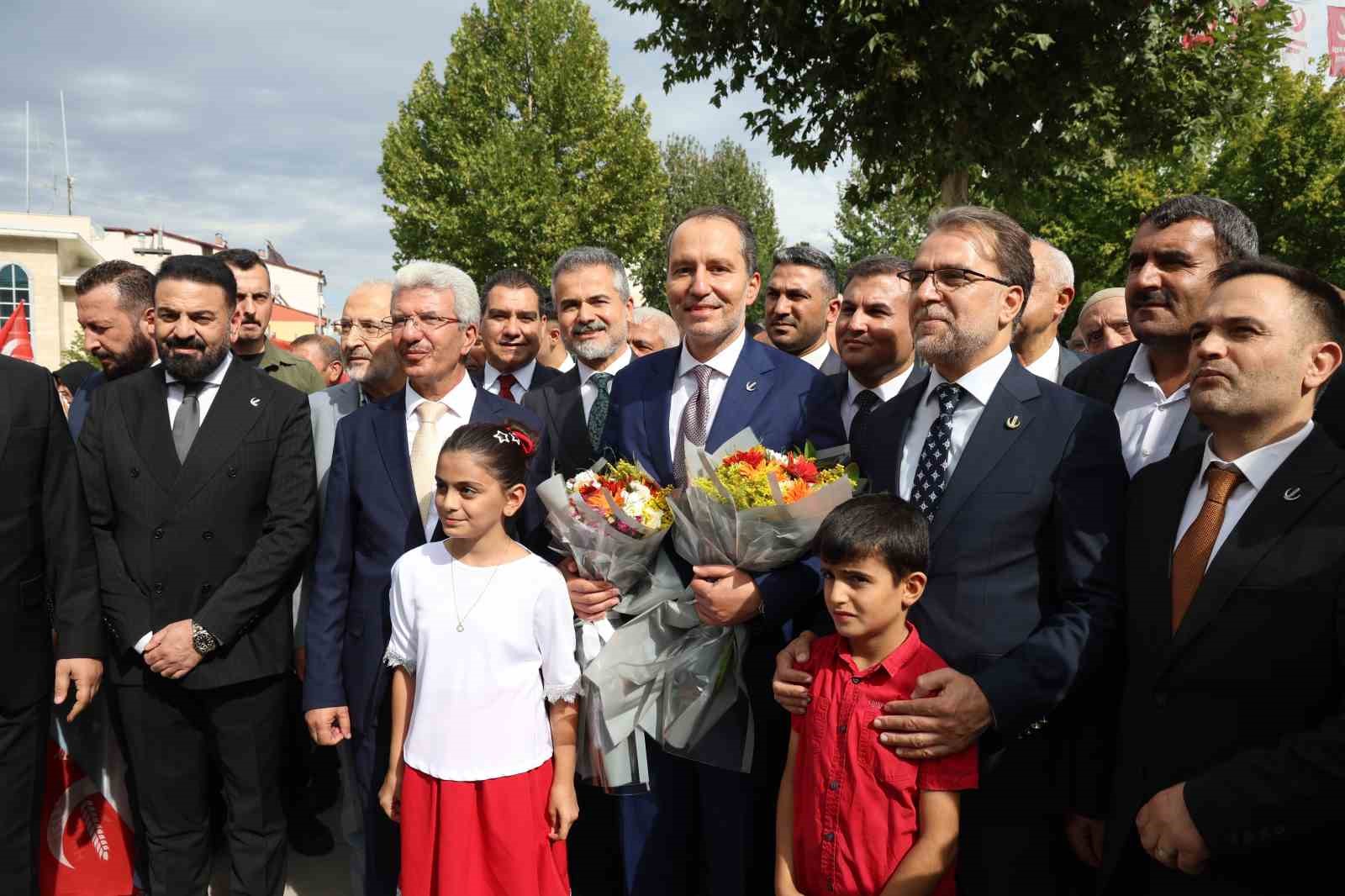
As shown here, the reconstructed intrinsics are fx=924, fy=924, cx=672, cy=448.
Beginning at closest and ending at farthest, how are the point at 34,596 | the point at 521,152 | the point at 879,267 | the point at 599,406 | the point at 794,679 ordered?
the point at 794,679
the point at 34,596
the point at 879,267
the point at 599,406
the point at 521,152

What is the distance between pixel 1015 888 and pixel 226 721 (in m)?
3.13

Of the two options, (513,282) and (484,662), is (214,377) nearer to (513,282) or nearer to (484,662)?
(484,662)

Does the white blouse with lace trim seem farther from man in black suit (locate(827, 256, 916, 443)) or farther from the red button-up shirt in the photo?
man in black suit (locate(827, 256, 916, 443))

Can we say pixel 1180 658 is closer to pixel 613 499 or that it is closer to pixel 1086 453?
pixel 1086 453

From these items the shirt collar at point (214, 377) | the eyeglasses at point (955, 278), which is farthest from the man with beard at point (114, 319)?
the eyeglasses at point (955, 278)

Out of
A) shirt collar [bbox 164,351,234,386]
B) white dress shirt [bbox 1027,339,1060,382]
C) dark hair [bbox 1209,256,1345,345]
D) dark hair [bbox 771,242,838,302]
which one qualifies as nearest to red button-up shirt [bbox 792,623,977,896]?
dark hair [bbox 1209,256,1345,345]

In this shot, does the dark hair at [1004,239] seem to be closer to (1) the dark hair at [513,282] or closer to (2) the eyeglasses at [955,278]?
(2) the eyeglasses at [955,278]

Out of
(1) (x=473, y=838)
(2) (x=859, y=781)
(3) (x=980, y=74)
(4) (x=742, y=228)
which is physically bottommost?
(1) (x=473, y=838)

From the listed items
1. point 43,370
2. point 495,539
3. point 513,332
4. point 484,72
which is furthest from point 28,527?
point 484,72

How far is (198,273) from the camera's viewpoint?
159 inches

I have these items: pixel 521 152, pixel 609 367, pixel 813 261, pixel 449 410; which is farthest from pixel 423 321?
pixel 521 152

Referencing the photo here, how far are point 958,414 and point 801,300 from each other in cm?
294

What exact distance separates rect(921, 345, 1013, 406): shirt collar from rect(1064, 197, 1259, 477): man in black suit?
0.69 meters

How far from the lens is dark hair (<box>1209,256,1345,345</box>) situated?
94.0 inches
